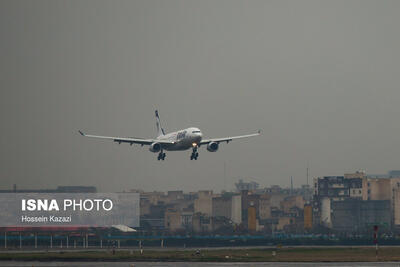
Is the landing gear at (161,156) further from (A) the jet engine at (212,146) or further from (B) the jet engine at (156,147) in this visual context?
(A) the jet engine at (212,146)

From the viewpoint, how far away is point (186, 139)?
161 meters

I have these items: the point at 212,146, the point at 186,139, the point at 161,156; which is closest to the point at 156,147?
the point at 161,156

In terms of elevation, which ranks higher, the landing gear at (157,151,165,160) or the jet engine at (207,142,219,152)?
the jet engine at (207,142,219,152)

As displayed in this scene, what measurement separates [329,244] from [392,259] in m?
62.5

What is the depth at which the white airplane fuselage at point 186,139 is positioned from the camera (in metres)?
159

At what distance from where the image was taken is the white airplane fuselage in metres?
159

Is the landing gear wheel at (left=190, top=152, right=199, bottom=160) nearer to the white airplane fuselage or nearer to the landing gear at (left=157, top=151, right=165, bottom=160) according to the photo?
the white airplane fuselage

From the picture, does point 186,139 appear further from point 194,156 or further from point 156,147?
point 156,147

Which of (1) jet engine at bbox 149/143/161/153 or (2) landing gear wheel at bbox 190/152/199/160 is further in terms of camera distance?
(1) jet engine at bbox 149/143/161/153

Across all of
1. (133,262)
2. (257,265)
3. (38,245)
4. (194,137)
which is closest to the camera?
(257,265)

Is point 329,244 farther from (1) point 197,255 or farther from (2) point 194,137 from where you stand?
(1) point 197,255

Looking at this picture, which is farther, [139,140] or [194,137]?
[139,140]

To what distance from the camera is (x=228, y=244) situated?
179m

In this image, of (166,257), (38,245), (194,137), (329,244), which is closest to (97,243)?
(38,245)
